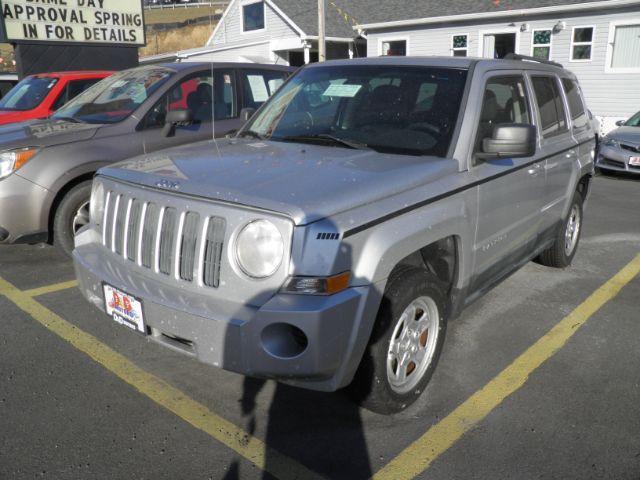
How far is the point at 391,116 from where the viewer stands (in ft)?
12.4

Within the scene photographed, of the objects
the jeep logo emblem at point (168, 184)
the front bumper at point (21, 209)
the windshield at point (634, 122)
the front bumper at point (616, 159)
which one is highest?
the jeep logo emblem at point (168, 184)

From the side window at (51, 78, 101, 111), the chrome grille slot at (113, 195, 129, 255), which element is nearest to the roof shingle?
the side window at (51, 78, 101, 111)

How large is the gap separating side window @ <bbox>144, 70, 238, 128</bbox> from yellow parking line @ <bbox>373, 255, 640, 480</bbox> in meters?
3.86

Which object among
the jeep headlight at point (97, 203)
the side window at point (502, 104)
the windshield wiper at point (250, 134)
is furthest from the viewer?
the windshield wiper at point (250, 134)

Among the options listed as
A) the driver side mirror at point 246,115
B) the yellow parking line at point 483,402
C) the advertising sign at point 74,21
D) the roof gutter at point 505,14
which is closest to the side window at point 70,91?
the driver side mirror at point 246,115

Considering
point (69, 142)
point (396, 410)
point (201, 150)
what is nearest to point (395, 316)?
point (396, 410)

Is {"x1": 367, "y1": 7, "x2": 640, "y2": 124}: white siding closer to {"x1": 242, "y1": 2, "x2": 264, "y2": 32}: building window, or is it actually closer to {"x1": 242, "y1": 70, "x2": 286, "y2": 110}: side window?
{"x1": 242, "y1": 2, "x2": 264, "y2": 32}: building window

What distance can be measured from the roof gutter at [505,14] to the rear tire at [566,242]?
11.9 metres

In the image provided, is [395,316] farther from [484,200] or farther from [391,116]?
[391,116]

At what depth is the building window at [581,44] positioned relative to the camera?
16.1 metres

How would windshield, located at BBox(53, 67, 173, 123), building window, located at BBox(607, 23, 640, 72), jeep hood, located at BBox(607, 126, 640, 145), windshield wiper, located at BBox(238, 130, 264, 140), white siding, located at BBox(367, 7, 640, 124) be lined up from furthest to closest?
white siding, located at BBox(367, 7, 640, 124) < building window, located at BBox(607, 23, 640, 72) < jeep hood, located at BBox(607, 126, 640, 145) < windshield, located at BBox(53, 67, 173, 123) < windshield wiper, located at BBox(238, 130, 264, 140)

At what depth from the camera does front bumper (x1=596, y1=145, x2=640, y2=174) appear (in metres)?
10.6

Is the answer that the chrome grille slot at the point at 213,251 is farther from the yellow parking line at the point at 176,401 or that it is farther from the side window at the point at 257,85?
the side window at the point at 257,85

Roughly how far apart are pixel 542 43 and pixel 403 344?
1638 cm
